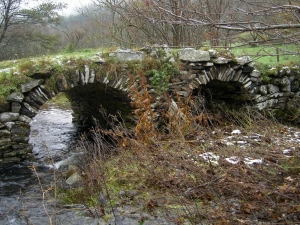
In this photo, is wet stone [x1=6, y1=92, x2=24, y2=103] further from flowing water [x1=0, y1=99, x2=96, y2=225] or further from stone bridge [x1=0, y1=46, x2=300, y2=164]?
flowing water [x1=0, y1=99, x2=96, y2=225]

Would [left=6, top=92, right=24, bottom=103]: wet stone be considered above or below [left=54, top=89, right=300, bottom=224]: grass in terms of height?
above

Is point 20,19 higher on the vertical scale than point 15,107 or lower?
higher

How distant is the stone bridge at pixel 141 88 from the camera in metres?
5.59

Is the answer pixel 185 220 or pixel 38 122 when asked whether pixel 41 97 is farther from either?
pixel 38 122

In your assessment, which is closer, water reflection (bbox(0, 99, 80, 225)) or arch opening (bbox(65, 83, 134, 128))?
water reflection (bbox(0, 99, 80, 225))

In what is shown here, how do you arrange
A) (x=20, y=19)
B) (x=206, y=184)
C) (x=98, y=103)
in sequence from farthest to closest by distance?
(x=20, y=19) < (x=98, y=103) < (x=206, y=184)

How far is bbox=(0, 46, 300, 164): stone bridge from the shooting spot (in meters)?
5.59

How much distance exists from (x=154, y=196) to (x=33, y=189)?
2238mm

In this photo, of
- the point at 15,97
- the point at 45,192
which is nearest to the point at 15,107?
the point at 15,97

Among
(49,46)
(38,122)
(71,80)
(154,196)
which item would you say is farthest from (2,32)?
(154,196)

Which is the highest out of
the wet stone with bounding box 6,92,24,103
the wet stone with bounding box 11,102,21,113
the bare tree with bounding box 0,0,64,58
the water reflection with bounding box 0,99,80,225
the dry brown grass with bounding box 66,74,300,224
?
the bare tree with bounding box 0,0,64,58

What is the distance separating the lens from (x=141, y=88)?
643cm

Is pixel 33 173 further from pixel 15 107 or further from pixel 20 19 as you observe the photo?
pixel 20 19

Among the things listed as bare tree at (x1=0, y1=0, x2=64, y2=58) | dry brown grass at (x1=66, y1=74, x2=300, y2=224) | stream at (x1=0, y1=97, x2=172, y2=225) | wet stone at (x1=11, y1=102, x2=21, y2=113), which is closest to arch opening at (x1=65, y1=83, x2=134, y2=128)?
stream at (x1=0, y1=97, x2=172, y2=225)
